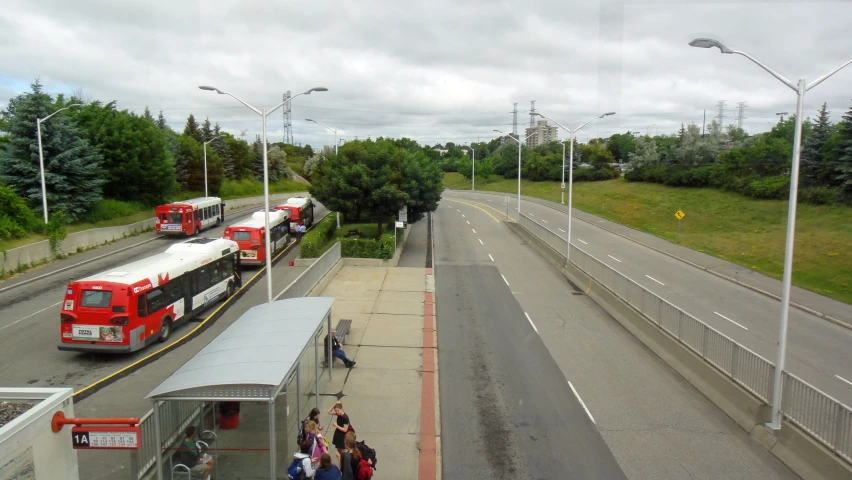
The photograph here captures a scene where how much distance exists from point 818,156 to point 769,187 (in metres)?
4.49

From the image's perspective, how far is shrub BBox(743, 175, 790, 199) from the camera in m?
52.9

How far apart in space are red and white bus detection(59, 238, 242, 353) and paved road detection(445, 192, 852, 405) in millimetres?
18227

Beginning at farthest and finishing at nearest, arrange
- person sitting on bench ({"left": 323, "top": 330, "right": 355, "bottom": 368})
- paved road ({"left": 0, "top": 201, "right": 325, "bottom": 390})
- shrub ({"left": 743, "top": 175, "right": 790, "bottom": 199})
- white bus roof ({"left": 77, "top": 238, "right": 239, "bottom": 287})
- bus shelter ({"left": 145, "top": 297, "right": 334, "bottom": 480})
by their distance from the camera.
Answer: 1. shrub ({"left": 743, "top": 175, "right": 790, "bottom": 199})
2. white bus roof ({"left": 77, "top": 238, "right": 239, "bottom": 287})
3. paved road ({"left": 0, "top": 201, "right": 325, "bottom": 390})
4. person sitting on bench ({"left": 323, "top": 330, "right": 355, "bottom": 368})
5. bus shelter ({"left": 145, "top": 297, "right": 334, "bottom": 480})

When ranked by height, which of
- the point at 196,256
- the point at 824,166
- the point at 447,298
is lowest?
the point at 447,298

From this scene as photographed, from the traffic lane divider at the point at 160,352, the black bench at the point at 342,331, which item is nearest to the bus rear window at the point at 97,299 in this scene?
the traffic lane divider at the point at 160,352

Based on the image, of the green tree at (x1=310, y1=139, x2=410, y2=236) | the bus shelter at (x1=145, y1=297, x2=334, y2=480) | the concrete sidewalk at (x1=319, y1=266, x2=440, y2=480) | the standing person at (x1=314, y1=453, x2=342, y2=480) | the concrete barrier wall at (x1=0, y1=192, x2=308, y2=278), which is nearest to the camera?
the standing person at (x1=314, y1=453, x2=342, y2=480)

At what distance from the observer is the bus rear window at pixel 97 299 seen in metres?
16.9

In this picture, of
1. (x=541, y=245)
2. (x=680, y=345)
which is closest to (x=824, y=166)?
(x=541, y=245)

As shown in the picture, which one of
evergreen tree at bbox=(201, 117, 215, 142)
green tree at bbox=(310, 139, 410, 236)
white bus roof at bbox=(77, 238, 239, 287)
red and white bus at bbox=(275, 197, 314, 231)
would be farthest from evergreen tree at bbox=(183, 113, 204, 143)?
white bus roof at bbox=(77, 238, 239, 287)

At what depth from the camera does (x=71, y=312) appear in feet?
55.5

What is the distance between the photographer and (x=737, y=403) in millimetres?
12680

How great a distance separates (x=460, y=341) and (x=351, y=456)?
1022cm

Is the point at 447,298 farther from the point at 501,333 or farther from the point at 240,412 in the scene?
the point at 240,412

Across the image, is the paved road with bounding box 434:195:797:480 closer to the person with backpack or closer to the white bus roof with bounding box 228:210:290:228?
the person with backpack
